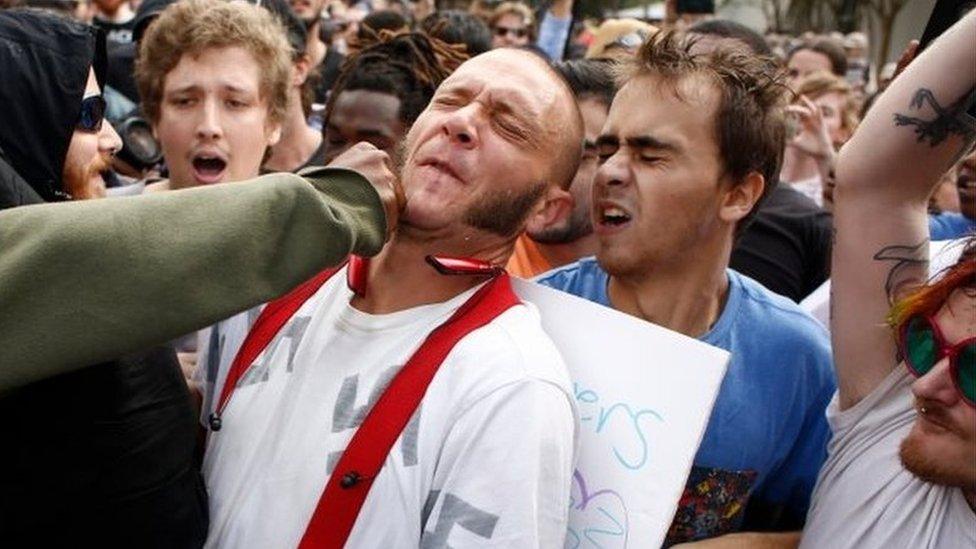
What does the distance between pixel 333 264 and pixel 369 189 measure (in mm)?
179

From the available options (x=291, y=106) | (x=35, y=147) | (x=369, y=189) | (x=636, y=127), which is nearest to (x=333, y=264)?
(x=369, y=189)

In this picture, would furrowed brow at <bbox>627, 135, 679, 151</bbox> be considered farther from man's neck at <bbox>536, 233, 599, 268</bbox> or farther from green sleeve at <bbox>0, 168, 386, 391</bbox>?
green sleeve at <bbox>0, 168, 386, 391</bbox>

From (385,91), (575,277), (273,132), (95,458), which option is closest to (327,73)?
(273,132)

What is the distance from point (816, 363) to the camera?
276cm

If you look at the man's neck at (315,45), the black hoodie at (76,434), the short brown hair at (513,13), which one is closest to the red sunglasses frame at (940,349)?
the black hoodie at (76,434)

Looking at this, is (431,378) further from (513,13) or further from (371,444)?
(513,13)

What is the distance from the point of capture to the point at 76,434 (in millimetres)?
2051

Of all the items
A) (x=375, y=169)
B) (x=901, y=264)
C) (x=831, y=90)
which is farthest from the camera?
(x=831, y=90)

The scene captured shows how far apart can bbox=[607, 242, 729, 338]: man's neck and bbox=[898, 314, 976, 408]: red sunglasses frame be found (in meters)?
Result: 0.54

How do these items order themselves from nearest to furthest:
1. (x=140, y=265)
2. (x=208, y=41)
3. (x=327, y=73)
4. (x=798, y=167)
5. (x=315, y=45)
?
(x=140, y=265) → (x=208, y=41) → (x=798, y=167) → (x=327, y=73) → (x=315, y=45)

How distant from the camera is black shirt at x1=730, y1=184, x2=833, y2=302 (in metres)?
4.49

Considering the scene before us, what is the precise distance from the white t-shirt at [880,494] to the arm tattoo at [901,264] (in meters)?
0.16

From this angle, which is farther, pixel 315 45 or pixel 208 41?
pixel 315 45

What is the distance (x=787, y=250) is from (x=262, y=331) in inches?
96.8
